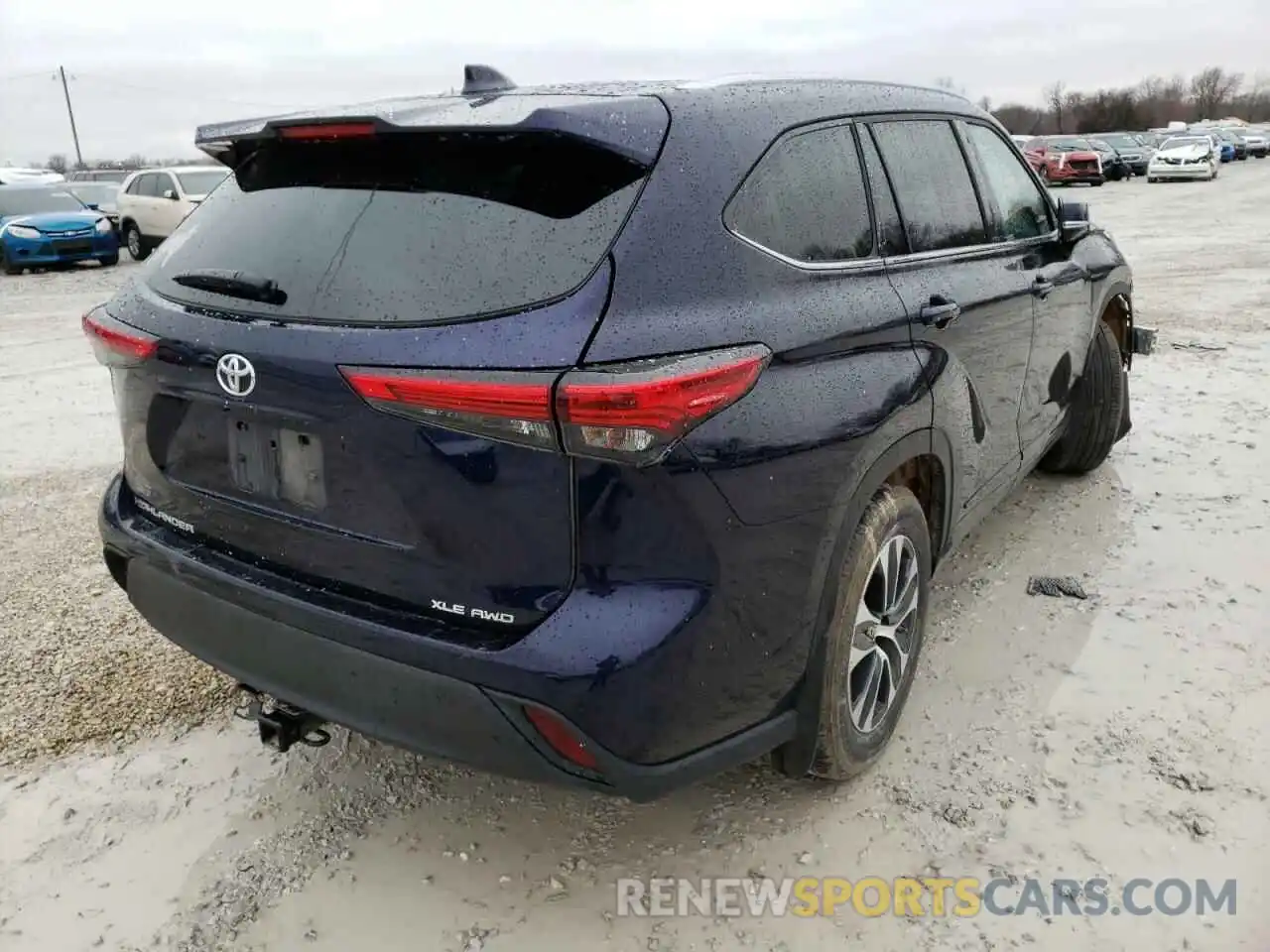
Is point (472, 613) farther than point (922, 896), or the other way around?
point (922, 896)

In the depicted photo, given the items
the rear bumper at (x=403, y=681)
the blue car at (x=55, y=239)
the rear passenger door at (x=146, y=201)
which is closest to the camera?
the rear bumper at (x=403, y=681)

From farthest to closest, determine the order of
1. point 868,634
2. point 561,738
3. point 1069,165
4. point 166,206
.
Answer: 1. point 1069,165
2. point 166,206
3. point 868,634
4. point 561,738

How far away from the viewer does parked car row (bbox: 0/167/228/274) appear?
53.4ft

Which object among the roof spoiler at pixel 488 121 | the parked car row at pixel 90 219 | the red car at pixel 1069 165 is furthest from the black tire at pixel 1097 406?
the red car at pixel 1069 165

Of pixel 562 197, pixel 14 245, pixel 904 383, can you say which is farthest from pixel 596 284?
pixel 14 245

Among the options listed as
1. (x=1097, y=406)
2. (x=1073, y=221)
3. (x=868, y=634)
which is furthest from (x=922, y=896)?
(x=1097, y=406)

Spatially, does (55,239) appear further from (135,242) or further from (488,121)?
(488,121)

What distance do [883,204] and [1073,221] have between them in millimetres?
1733

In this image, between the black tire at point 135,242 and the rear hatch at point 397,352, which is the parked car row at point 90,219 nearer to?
the black tire at point 135,242

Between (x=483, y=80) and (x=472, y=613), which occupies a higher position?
(x=483, y=80)

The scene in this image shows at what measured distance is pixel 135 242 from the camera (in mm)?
17984

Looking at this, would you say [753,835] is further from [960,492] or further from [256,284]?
[256,284]

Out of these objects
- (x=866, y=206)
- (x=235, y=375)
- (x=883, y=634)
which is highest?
(x=866, y=206)

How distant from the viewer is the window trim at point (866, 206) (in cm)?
216
